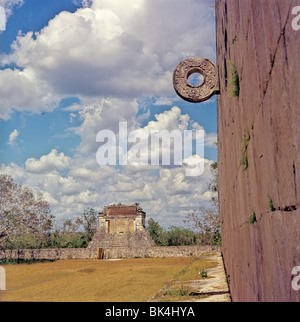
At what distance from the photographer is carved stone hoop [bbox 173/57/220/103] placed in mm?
4523

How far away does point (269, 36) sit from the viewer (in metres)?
1.18

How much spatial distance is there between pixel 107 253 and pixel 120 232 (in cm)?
557

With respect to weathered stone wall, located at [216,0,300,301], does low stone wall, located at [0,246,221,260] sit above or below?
below

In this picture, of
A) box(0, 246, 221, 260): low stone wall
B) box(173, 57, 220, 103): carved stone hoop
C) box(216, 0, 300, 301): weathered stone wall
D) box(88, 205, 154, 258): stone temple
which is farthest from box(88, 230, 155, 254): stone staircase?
box(216, 0, 300, 301): weathered stone wall

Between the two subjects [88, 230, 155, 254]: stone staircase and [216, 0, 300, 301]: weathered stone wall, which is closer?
[216, 0, 300, 301]: weathered stone wall

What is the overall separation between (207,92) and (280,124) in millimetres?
3612

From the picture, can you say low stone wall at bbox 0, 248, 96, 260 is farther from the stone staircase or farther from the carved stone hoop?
the carved stone hoop

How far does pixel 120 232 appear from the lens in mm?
42156

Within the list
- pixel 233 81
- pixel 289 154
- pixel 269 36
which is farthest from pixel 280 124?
pixel 233 81

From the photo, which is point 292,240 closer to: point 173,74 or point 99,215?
point 173,74

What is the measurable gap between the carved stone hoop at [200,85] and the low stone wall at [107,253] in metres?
31.8

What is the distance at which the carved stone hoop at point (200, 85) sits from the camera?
4.52m

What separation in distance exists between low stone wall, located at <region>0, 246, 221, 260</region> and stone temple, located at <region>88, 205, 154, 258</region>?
11cm

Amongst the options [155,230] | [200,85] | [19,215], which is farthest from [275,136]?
[155,230]
